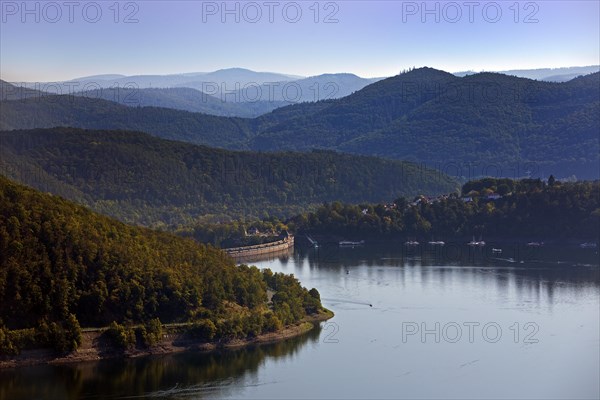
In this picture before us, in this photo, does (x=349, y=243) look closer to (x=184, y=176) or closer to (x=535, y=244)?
(x=535, y=244)

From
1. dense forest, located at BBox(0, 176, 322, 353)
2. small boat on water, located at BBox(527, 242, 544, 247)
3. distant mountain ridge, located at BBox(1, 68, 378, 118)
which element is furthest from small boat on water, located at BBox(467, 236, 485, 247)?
distant mountain ridge, located at BBox(1, 68, 378, 118)

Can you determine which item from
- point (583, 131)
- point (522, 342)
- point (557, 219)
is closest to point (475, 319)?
point (522, 342)

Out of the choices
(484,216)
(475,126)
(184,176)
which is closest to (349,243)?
(484,216)

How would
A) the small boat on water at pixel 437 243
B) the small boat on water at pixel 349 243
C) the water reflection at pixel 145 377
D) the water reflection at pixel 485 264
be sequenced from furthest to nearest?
the small boat on water at pixel 349 243 < the small boat on water at pixel 437 243 < the water reflection at pixel 485 264 < the water reflection at pixel 145 377

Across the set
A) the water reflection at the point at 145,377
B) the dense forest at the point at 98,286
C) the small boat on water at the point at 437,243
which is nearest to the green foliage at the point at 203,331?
the dense forest at the point at 98,286

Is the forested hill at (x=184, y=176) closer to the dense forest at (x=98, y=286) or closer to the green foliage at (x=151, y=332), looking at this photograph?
the dense forest at (x=98, y=286)

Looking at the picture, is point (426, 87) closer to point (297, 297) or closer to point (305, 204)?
point (305, 204)
